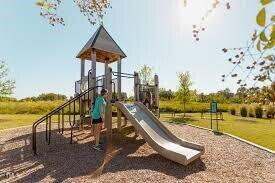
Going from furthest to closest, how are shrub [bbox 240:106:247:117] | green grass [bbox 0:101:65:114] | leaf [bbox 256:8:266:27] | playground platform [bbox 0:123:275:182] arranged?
green grass [bbox 0:101:65:114] → shrub [bbox 240:106:247:117] → playground platform [bbox 0:123:275:182] → leaf [bbox 256:8:266:27]

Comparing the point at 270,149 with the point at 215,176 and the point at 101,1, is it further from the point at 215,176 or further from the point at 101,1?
the point at 101,1

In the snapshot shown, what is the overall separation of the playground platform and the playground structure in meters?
0.39

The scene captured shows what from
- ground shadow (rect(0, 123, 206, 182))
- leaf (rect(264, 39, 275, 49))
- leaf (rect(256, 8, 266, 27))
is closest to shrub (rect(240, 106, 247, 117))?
ground shadow (rect(0, 123, 206, 182))

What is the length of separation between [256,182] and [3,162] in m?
7.25

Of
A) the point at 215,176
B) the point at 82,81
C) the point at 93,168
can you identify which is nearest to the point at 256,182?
the point at 215,176

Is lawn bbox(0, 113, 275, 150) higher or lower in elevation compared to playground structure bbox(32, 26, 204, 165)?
lower

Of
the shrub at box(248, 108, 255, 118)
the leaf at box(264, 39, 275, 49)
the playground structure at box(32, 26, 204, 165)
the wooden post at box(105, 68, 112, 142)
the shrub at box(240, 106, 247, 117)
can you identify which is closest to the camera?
the leaf at box(264, 39, 275, 49)

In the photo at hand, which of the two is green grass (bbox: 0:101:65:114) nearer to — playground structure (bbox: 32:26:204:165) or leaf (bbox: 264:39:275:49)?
playground structure (bbox: 32:26:204:165)

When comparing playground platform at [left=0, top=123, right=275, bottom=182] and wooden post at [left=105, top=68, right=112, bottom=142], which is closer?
playground platform at [left=0, top=123, right=275, bottom=182]

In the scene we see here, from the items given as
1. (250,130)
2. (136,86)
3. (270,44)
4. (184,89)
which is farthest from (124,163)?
(184,89)

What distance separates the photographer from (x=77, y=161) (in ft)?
26.7

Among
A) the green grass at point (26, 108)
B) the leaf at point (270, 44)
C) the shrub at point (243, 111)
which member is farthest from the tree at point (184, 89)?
the leaf at point (270, 44)

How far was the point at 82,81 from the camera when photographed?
14336 mm

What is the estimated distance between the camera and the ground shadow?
7113 mm
